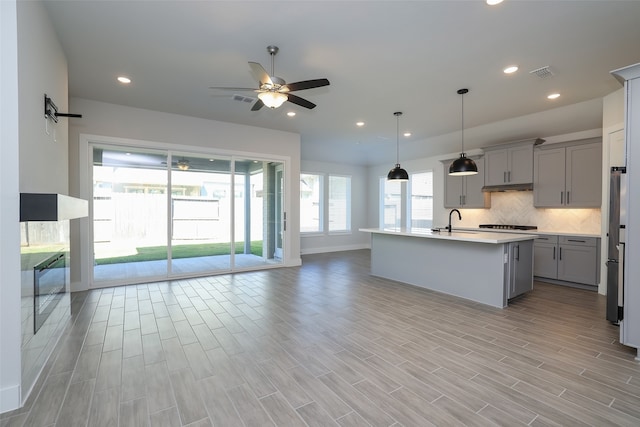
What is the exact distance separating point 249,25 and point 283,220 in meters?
4.29

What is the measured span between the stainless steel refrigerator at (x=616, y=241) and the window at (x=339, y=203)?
679cm

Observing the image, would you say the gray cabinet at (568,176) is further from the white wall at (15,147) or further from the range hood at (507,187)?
the white wall at (15,147)

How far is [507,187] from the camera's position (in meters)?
6.09

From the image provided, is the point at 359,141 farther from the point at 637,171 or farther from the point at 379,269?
the point at 637,171

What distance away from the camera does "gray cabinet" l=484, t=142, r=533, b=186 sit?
18.8 ft

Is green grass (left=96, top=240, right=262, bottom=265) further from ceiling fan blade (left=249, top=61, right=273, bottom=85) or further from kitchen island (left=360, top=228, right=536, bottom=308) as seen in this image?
ceiling fan blade (left=249, top=61, right=273, bottom=85)

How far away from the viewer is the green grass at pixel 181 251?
17.4 ft

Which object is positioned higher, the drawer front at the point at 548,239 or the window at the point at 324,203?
the window at the point at 324,203

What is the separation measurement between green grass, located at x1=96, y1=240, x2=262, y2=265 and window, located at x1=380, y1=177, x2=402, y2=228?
461cm

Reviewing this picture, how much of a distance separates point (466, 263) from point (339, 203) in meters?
5.72

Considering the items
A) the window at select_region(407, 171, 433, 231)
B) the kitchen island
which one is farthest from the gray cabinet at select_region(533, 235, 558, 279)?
the window at select_region(407, 171, 433, 231)

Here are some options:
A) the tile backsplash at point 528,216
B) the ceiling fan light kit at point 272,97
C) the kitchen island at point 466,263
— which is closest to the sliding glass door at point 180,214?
the kitchen island at point 466,263

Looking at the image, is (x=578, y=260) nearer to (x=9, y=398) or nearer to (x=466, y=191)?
(x=466, y=191)

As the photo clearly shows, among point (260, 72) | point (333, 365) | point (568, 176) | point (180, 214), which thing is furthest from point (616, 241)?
point (180, 214)
